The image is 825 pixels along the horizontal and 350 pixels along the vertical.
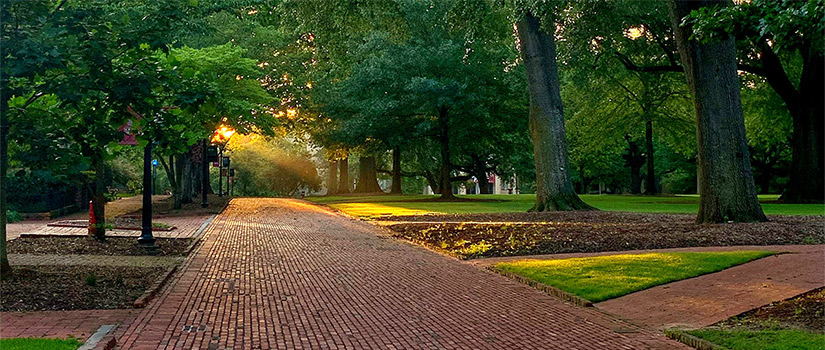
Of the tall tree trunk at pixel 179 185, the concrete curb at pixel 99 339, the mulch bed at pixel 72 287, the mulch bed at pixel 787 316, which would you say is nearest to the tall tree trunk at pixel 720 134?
the mulch bed at pixel 787 316

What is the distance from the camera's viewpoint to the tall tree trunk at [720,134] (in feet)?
55.8

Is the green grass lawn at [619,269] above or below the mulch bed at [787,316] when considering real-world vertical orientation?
above

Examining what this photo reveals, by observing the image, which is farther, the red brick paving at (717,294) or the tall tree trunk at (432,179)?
the tall tree trunk at (432,179)

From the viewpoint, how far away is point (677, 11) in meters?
17.4

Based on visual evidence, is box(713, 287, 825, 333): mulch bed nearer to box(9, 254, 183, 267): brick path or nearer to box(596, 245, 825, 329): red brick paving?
box(596, 245, 825, 329): red brick paving

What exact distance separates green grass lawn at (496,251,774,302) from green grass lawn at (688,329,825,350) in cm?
224

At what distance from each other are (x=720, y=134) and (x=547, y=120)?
8.34m

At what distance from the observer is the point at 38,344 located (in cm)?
622

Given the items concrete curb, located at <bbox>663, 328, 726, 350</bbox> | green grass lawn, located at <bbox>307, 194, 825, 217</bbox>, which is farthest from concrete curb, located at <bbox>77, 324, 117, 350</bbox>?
green grass lawn, located at <bbox>307, 194, 825, 217</bbox>

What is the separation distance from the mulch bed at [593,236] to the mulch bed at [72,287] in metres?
5.90

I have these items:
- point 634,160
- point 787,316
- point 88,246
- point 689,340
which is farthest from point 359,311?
point 634,160

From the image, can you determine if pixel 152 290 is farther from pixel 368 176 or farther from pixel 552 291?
pixel 368 176

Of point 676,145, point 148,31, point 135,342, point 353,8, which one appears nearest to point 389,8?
point 353,8

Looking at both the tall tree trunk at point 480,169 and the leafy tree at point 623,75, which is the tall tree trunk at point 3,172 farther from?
the tall tree trunk at point 480,169
